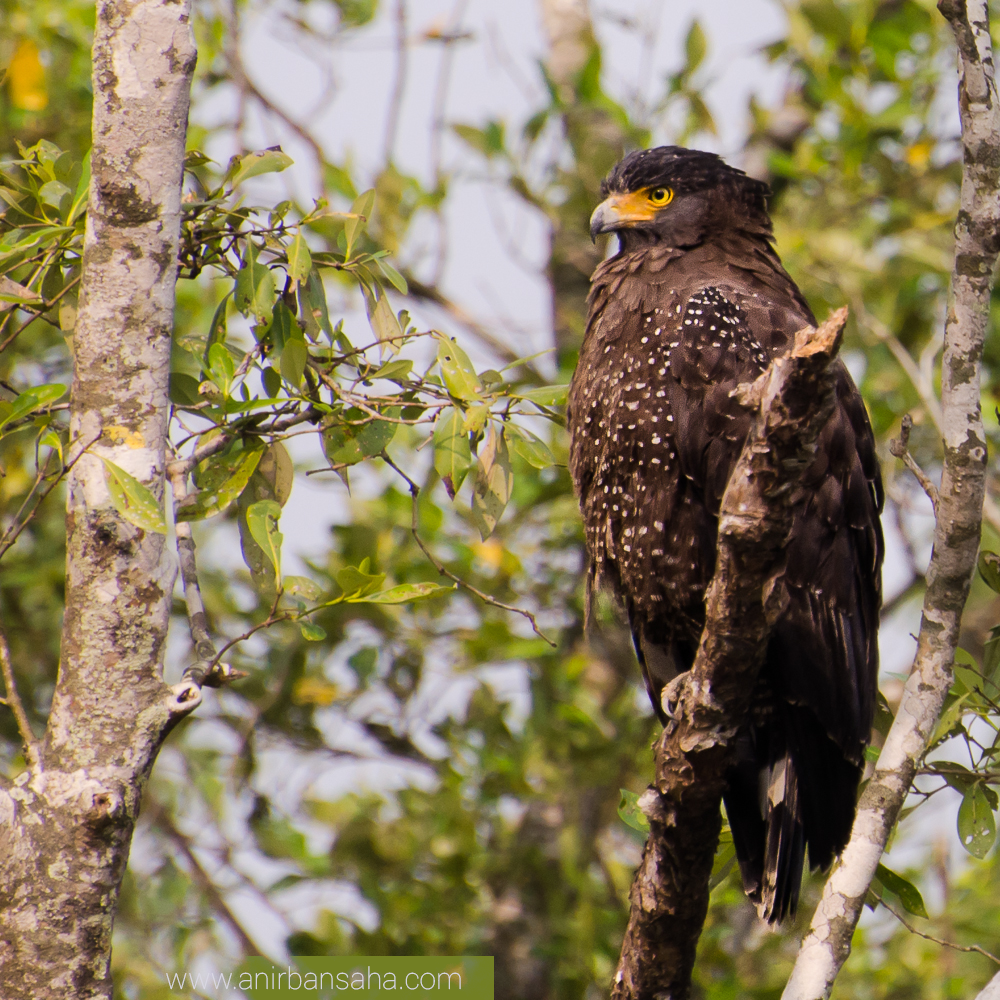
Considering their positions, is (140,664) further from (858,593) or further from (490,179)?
(490,179)

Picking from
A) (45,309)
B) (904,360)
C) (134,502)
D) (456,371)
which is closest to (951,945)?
(456,371)

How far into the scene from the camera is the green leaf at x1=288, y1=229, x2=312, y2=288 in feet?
7.68

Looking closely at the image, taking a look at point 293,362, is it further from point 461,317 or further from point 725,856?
point 461,317

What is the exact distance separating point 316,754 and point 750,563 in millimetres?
3762

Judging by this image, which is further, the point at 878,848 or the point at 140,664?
the point at 878,848

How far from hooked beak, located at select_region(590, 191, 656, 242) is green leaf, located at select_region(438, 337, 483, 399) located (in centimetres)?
144

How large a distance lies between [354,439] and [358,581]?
36cm

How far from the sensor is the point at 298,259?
2348 mm

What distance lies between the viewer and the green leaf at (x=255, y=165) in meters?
2.50

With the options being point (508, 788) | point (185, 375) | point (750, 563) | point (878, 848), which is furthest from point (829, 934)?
point (508, 788)

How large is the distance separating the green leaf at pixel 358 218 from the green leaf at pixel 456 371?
31 cm

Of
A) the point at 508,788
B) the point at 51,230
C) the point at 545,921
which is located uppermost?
the point at 51,230

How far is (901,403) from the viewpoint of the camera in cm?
572

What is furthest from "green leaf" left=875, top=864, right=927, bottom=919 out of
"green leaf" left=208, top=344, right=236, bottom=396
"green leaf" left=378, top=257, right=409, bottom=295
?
"green leaf" left=208, top=344, right=236, bottom=396
